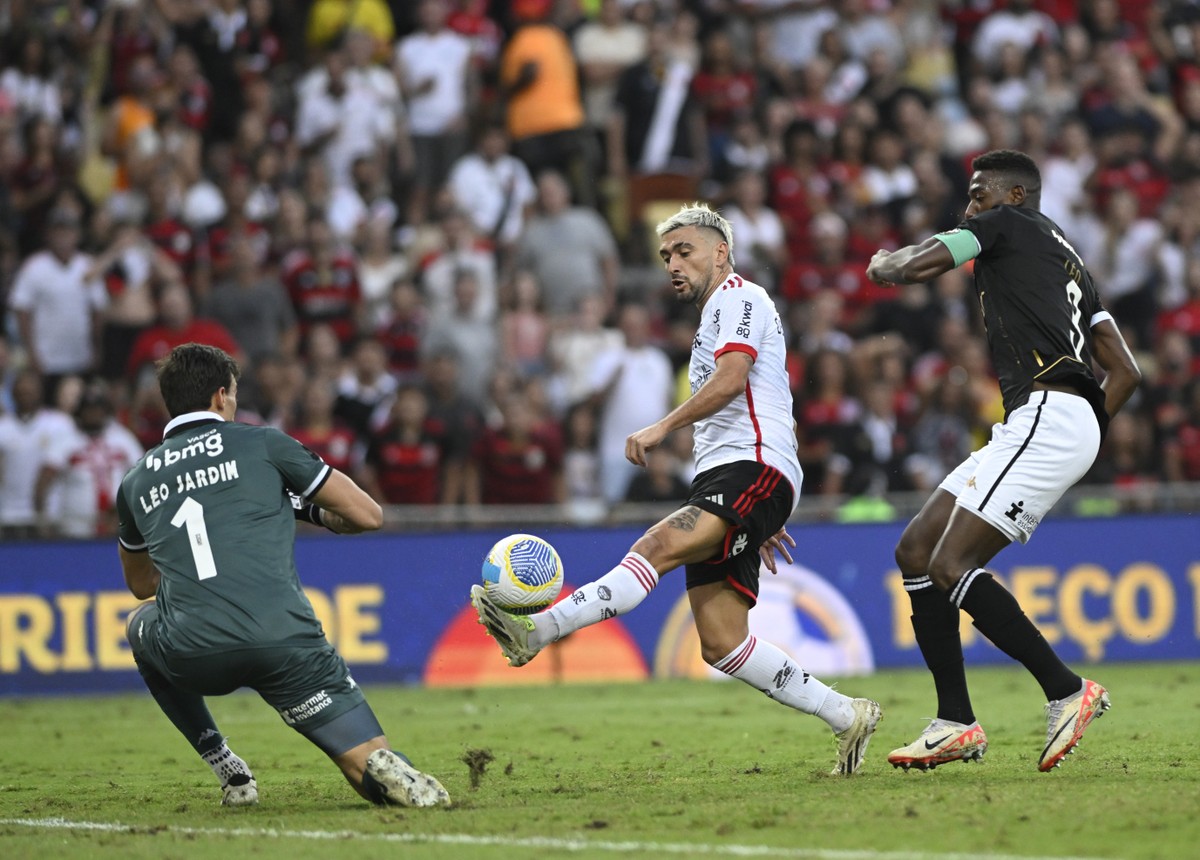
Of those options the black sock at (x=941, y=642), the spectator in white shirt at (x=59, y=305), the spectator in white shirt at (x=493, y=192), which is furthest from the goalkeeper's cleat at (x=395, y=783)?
the spectator in white shirt at (x=493, y=192)

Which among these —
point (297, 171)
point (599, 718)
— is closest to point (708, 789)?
point (599, 718)

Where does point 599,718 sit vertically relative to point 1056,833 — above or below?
below

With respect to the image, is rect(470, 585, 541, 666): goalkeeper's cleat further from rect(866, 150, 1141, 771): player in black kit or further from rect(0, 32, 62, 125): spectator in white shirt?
rect(0, 32, 62, 125): spectator in white shirt

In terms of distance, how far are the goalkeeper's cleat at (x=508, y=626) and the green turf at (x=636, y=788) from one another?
0.64 m

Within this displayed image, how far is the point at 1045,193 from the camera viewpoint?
20141mm

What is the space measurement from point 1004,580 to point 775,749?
21.1 feet

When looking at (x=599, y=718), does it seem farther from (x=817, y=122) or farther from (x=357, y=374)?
(x=817, y=122)

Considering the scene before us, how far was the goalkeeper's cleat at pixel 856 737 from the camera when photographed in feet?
26.8

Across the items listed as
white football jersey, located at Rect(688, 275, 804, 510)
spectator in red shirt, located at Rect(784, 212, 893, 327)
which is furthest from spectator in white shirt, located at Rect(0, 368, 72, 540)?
white football jersey, located at Rect(688, 275, 804, 510)

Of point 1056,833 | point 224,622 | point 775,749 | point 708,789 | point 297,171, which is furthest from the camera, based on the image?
point 297,171

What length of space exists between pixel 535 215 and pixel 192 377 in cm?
1129

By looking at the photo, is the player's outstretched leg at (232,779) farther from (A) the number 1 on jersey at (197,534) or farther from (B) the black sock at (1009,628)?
(B) the black sock at (1009,628)

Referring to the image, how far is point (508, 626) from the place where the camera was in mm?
7645

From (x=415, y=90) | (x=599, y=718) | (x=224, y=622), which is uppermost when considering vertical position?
(x=415, y=90)
